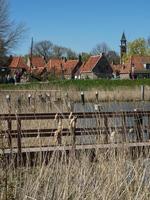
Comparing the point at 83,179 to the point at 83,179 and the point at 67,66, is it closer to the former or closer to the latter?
the point at 83,179

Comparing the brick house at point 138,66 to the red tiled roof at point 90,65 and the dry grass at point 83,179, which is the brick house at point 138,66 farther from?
the dry grass at point 83,179

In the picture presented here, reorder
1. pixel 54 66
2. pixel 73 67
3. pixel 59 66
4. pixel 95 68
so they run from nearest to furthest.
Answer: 1. pixel 54 66
2. pixel 95 68
3. pixel 59 66
4. pixel 73 67

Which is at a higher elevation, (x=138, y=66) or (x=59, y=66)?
(x=59, y=66)

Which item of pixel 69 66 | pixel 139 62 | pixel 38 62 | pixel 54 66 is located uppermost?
pixel 38 62

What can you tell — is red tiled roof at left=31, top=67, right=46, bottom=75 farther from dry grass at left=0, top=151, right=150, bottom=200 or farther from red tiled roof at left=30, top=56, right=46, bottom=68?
dry grass at left=0, top=151, right=150, bottom=200

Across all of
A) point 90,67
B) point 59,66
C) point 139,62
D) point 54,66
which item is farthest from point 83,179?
point 139,62

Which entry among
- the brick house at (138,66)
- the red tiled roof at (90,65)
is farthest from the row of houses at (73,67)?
the brick house at (138,66)

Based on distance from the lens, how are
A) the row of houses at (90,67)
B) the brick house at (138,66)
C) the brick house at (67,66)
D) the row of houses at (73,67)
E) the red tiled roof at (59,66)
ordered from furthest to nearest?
the brick house at (138,66), the brick house at (67,66), the red tiled roof at (59,66), the row of houses at (90,67), the row of houses at (73,67)

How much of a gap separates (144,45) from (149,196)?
106m

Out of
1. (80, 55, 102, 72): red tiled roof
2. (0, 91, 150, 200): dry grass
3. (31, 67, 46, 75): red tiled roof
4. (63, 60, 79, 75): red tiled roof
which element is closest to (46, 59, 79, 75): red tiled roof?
(63, 60, 79, 75): red tiled roof

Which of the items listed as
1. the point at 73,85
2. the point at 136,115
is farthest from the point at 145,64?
the point at 136,115

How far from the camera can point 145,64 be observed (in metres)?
95.7

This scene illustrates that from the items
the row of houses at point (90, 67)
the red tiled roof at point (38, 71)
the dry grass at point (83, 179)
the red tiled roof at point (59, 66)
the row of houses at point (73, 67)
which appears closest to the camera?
the dry grass at point (83, 179)

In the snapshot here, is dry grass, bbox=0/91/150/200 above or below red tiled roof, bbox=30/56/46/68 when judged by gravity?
below
